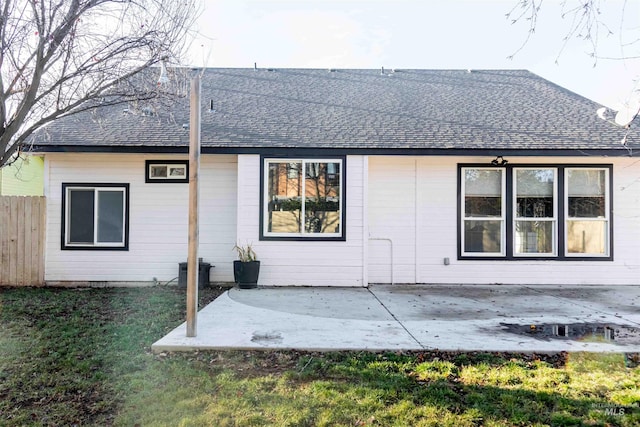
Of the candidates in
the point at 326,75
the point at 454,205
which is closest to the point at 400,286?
the point at 454,205

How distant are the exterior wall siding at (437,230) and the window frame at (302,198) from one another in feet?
2.79

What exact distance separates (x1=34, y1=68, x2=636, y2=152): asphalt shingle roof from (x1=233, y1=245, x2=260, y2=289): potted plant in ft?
7.24

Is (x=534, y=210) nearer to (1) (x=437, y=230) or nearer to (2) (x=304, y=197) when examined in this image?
(1) (x=437, y=230)

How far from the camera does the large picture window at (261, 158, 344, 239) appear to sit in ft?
28.1

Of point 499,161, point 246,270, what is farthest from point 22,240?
point 499,161

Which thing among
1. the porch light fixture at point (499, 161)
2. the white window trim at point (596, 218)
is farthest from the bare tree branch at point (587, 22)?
the white window trim at point (596, 218)

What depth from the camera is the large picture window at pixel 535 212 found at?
356 inches

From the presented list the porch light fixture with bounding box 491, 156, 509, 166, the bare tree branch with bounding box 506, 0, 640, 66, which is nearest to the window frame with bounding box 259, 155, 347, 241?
the porch light fixture with bounding box 491, 156, 509, 166

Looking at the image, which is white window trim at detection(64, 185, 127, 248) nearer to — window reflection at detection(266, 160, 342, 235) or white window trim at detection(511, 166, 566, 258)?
window reflection at detection(266, 160, 342, 235)

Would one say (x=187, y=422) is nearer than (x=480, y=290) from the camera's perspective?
Yes

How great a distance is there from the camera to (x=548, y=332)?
17.0 feet

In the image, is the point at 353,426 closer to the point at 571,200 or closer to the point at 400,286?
the point at 400,286

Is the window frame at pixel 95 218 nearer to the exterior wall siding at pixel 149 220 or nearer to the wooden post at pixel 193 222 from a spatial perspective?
the exterior wall siding at pixel 149 220

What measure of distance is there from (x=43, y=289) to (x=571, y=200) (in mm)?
11307
